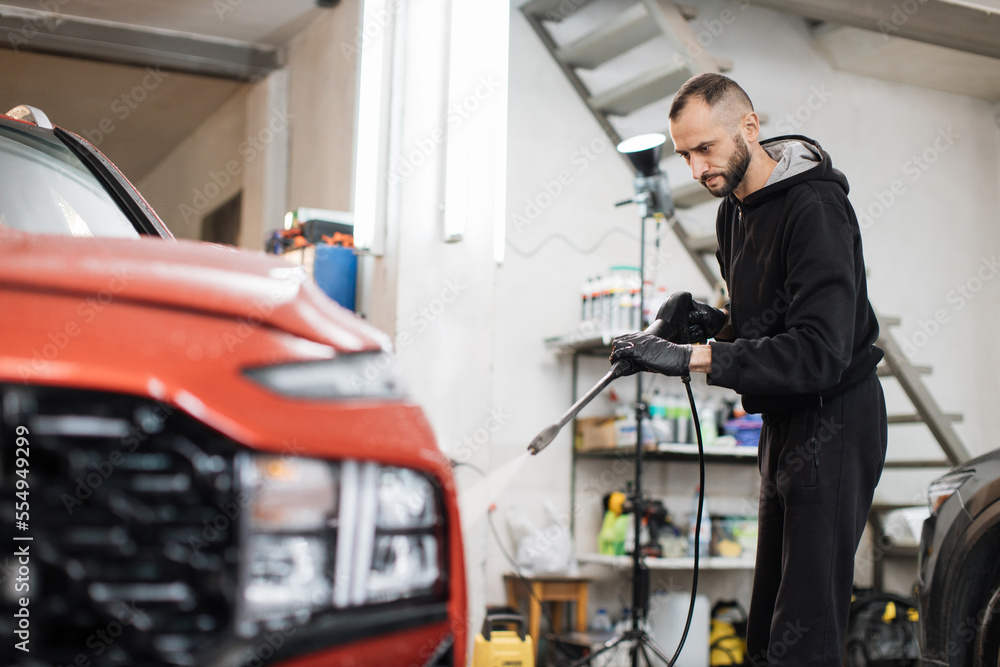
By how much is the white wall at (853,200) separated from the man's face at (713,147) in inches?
103

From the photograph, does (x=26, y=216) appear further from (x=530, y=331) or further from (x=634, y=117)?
(x=634, y=117)

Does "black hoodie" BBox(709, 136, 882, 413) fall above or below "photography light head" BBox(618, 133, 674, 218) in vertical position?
below

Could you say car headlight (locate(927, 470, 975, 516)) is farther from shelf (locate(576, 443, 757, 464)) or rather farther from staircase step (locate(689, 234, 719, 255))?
staircase step (locate(689, 234, 719, 255))

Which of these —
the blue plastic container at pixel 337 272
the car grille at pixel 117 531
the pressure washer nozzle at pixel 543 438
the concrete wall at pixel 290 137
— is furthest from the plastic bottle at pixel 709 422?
the car grille at pixel 117 531

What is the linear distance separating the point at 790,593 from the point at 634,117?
3.65m

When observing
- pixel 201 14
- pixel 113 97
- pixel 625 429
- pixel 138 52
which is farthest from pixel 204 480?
pixel 113 97

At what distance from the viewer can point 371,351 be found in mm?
888

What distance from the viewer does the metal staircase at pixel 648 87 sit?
4242 mm

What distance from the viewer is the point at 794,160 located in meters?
1.83

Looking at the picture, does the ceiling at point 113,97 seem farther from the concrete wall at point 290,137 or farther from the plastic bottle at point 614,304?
the plastic bottle at point 614,304

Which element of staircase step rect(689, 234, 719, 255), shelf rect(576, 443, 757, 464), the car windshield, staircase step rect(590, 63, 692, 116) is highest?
staircase step rect(590, 63, 692, 116)

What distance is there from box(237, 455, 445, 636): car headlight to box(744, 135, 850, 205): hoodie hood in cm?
121

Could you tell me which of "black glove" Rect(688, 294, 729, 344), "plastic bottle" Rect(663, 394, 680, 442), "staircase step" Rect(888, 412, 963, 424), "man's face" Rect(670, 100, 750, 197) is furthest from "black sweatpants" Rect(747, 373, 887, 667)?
"staircase step" Rect(888, 412, 963, 424)

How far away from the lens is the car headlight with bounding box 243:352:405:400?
0.80 m
